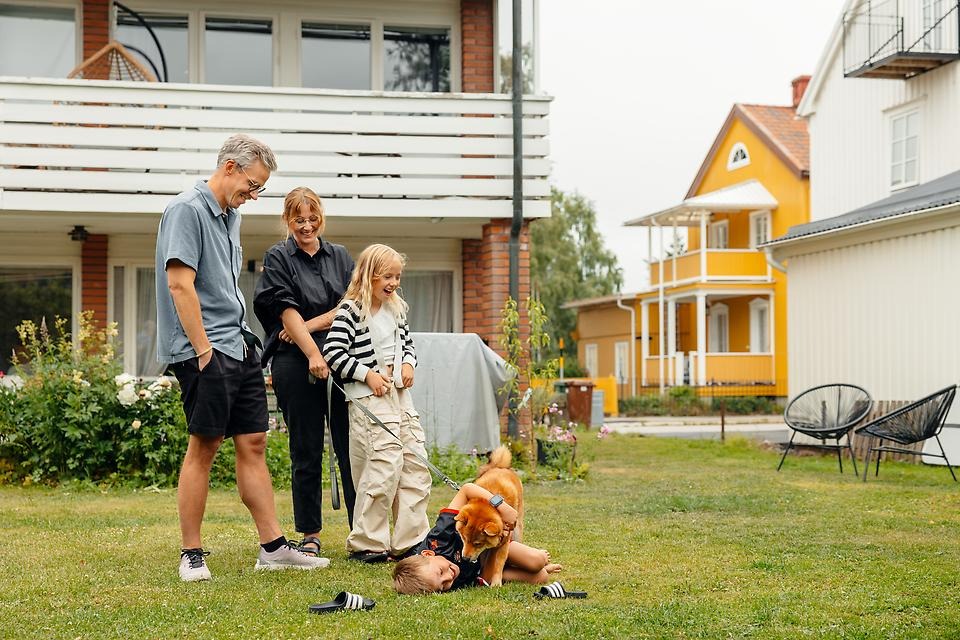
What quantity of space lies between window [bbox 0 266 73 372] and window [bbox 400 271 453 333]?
4.18 meters

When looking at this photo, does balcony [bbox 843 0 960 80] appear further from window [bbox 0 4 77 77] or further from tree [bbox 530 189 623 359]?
tree [bbox 530 189 623 359]

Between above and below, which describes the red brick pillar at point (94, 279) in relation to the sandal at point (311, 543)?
above

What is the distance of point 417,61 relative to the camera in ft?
49.2

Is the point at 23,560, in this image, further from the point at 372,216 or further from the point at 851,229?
the point at 851,229

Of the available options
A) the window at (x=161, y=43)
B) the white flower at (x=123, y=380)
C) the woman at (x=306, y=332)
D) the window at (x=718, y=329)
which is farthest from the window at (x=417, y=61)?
the window at (x=718, y=329)

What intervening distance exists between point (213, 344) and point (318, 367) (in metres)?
0.65

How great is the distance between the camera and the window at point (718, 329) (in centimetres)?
3803

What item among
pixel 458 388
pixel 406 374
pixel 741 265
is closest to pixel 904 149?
pixel 741 265

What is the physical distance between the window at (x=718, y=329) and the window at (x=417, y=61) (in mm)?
24509

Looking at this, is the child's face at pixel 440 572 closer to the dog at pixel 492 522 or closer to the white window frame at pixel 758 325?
the dog at pixel 492 522

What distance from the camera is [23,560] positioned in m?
6.12

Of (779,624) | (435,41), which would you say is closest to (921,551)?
(779,624)

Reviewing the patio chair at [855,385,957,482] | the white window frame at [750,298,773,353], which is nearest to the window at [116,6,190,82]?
the patio chair at [855,385,957,482]

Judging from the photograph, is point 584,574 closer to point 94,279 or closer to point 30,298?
point 94,279
